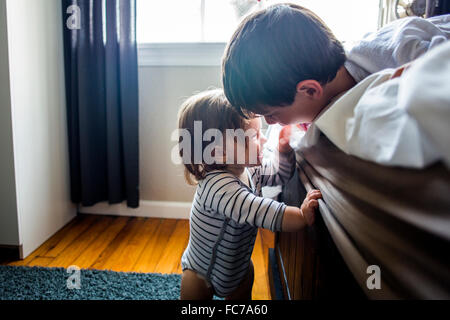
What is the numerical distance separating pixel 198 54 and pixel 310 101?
106cm

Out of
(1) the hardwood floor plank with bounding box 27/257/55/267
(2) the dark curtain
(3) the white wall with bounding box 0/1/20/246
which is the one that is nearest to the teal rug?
(1) the hardwood floor plank with bounding box 27/257/55/267

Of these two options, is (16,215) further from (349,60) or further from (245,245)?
(349,60)

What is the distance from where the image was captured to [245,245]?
761mm

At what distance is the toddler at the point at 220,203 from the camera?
0.65m

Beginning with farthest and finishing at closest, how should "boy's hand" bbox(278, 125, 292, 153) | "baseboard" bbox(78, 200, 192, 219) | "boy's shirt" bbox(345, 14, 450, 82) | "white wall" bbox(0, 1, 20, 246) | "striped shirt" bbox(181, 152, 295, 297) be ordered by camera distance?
"baseboard" bbox(78, 200, 192, 219) → "white wall" bbox(0, 1, 20, 246) → "boy's hand" bbox(278, 125, 292, 153) → "striped shirt" bbox(181, 152, 295, 297) → "boy's shirt" bbox(345, 14, 450, 82)

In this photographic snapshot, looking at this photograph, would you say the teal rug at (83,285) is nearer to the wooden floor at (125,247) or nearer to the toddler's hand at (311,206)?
the wooden floor at (125,247)

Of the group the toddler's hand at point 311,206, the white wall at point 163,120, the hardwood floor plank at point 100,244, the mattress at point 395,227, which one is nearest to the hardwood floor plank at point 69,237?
the hardwood floor plank at point 100,244

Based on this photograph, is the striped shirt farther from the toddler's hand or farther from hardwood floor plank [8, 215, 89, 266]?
hardwood floor plank [8, 215, 89, 266]

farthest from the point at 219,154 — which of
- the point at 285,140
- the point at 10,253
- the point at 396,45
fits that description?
the point at 10,253

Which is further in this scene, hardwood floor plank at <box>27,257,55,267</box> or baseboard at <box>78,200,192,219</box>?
baseboard at <box>78,200,192,219</box>

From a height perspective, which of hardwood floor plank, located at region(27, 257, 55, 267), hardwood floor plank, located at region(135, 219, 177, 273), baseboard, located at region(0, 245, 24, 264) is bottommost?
hardwood floor plank, located at region(135, 219, 177, 273)

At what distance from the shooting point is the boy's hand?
824 millimetres

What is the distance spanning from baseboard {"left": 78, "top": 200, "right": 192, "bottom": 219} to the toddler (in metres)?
0.89

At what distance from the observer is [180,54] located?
155cm
